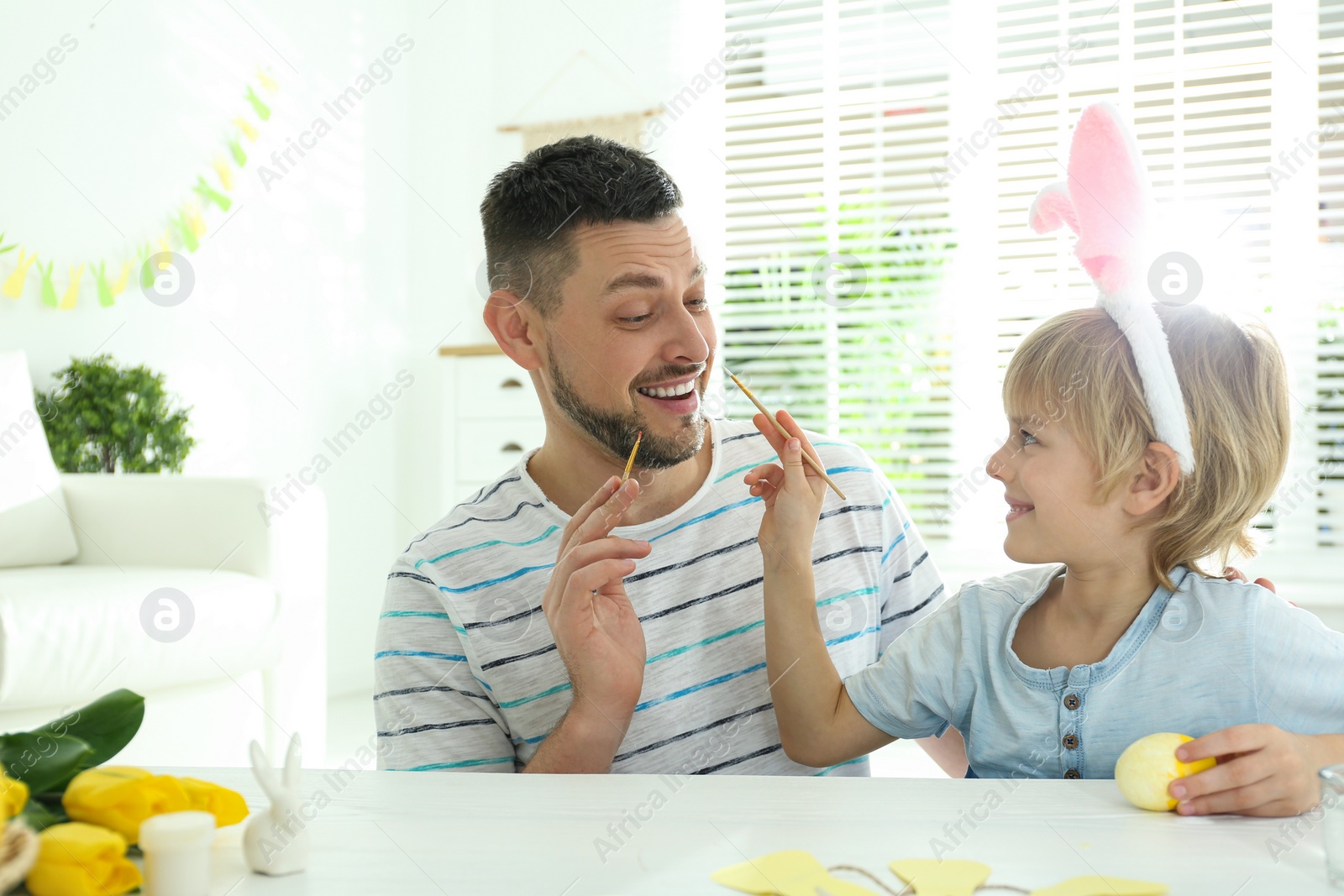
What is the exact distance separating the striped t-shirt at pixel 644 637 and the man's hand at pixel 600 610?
98 mm

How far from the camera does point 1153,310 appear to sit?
103cm

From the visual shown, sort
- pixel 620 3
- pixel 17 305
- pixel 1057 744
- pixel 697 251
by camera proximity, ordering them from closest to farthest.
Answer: pixel 1057 744
pixel 697 251
pixel 17 305
pixel 620 3

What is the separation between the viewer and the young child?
3.09 ft

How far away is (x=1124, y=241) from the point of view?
0.98m

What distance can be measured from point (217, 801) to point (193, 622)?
5.70ft

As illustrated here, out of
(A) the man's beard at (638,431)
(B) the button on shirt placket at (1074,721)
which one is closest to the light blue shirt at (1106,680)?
(B) the button on shirt placket at (1074,721)

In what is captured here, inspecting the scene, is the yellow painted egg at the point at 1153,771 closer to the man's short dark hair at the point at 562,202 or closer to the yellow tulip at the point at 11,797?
the yellow tulip at the point at 11,797

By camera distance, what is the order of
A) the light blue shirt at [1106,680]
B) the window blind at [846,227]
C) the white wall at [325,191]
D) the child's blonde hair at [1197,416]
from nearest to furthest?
the light blue shirt at [1106,680], the child's blonde hair at [1197,416], the white wall at [325,191], the window blind at [846,227]

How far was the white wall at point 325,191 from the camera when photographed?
10.3ft

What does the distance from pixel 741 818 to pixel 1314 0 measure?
12.3ft

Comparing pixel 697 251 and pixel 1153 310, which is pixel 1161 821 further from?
pixel 697 251

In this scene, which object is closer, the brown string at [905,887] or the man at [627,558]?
the brown string at [905,887]

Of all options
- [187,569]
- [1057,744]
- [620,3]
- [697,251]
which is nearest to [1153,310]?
[1057,744]

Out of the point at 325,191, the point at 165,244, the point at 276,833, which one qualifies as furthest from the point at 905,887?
the point at 325,191
